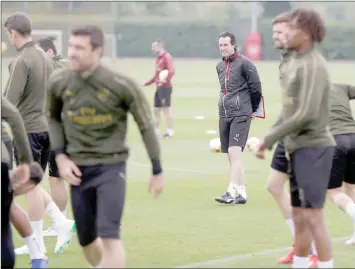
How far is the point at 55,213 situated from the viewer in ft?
31.9

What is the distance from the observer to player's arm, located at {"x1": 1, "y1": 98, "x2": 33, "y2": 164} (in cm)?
751

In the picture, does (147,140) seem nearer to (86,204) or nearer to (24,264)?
(86,204)

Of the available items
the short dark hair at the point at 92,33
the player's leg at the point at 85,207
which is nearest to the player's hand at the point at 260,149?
the player's leg at the point at 85,207

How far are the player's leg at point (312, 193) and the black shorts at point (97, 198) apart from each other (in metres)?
1.39

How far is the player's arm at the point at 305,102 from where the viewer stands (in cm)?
743

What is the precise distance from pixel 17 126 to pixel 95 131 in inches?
25.9

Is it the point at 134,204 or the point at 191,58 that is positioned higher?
the point at 134,204

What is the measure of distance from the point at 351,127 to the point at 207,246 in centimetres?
188

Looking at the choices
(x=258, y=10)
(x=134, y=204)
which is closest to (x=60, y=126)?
(x=134, y=204)

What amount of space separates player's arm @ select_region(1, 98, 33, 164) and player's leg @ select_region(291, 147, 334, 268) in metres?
2.09

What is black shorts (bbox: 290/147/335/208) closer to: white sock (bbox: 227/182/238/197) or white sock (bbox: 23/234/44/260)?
white sock (bbox: 23/234/44/260)

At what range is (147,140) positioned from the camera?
24.0ft

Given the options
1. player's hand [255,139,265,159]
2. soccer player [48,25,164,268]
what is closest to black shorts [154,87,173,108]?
player's hand [255,139,265,159]

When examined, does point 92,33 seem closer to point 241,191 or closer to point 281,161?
point 281,161
